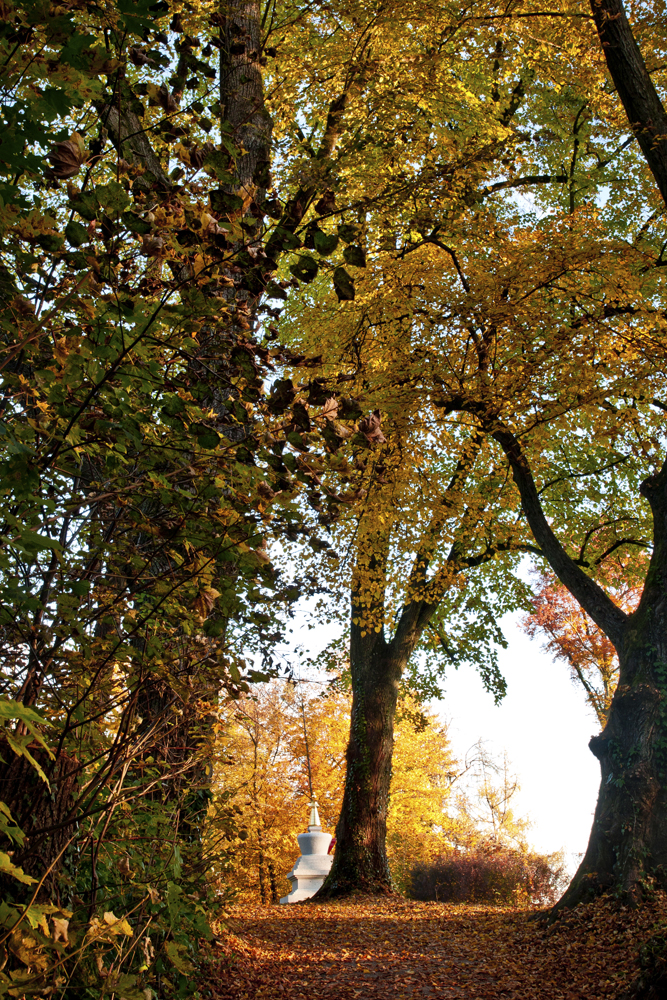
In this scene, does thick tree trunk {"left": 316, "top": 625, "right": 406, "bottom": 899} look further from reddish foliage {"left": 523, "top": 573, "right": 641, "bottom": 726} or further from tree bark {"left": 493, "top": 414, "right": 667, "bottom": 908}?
reddish foliage {"left": 523, "top": 573, "right": 641, "bottom": 726}

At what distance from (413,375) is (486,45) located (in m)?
4.42

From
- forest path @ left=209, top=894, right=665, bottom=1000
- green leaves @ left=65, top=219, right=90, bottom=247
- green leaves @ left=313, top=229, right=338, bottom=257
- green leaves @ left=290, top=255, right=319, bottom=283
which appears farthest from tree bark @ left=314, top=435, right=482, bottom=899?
green leaves @ left=65, top=219, right=90, bottom=247

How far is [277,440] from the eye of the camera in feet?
8.14

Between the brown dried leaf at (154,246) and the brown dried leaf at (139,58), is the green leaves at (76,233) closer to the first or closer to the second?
the brown dried leaf at (154,246)

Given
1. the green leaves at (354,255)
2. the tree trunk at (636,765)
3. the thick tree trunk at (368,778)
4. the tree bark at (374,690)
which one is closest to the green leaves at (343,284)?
the green leaves at (354,255)

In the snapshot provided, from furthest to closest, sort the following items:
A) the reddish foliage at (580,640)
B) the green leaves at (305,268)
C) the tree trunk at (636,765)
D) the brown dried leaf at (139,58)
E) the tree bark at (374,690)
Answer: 1. the reddish foliage at (580,640)
2. the tree bark at (374,690)
3. the tree trunk at (636,765)
4. the brown dried leaf at (139,58)
5. the green leaves at (305,268)

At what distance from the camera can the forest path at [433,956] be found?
234 inches

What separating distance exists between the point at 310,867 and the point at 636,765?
25.9 ft

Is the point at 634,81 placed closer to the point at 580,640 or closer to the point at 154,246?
the point at 154,246

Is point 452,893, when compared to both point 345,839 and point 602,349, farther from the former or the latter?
point 602,349

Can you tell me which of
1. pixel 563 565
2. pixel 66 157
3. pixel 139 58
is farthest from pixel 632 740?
pixel 66 157

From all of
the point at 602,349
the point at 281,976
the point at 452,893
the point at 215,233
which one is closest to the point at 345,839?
the point at 281,976

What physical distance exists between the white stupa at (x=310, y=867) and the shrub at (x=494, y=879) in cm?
377

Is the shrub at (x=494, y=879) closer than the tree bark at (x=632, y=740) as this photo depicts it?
No
